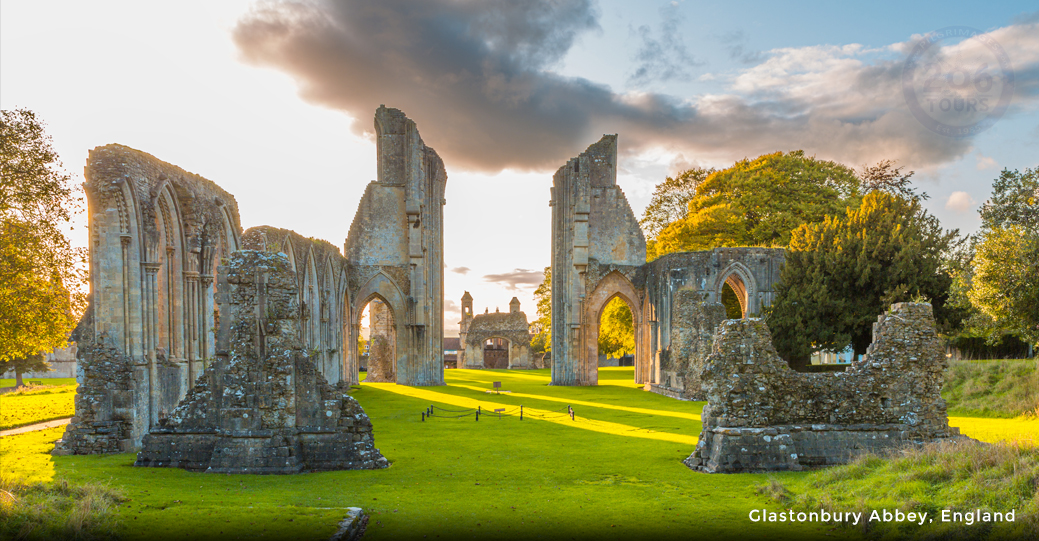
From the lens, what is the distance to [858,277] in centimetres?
2252

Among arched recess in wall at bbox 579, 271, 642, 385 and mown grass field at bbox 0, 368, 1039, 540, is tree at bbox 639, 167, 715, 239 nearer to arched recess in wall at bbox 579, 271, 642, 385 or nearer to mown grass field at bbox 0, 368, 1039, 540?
arched recess in wall at bbox 579, 271, 642, 385

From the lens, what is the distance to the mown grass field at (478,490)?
6.52 metres

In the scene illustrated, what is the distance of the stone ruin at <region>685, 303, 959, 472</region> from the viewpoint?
1012 centimetres

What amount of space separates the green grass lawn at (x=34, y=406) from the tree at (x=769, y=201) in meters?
30.4

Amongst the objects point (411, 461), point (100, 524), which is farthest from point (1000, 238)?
point (100, 524)

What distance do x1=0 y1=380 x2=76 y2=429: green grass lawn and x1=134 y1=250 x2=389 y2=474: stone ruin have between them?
5.40 metres

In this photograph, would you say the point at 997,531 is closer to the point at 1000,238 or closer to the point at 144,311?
the point at 144,311

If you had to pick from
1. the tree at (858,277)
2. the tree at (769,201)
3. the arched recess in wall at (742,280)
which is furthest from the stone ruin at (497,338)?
the tree at (858,277)

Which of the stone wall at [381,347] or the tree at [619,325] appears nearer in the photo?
the stone wall at [381,347]

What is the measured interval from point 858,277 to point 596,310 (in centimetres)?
1331

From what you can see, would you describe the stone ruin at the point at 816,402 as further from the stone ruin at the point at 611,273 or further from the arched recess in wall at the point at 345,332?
the arched recess in wall at the point at 345,332

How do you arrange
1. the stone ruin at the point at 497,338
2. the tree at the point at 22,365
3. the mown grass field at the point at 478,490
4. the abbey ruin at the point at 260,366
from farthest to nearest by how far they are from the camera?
1. the stone ruin at the point at 497,338
2. the tree at the point at 22,365
3. the abbey ruin at the point at 260,366
4. the mown grass field at the point at 478,490

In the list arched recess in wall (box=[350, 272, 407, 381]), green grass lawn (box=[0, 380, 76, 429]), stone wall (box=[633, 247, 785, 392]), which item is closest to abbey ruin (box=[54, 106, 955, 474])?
stone wall (box=[633, 247, 785, 392])

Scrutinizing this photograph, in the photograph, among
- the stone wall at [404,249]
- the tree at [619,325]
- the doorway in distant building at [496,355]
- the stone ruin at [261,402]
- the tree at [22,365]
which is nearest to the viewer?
the stone ruin at [261,402]
